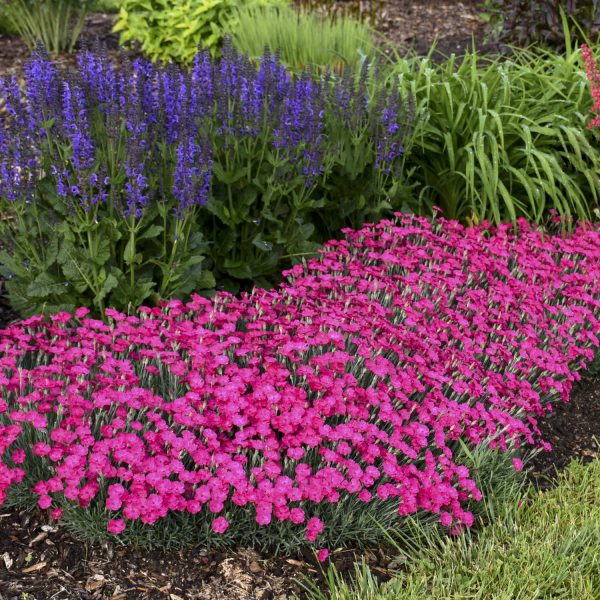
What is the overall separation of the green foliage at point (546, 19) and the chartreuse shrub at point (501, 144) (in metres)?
1.06

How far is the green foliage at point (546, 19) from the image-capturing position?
7031 millimetres

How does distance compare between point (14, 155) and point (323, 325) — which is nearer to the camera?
point (323, 325)

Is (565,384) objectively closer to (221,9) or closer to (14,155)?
(14,155)

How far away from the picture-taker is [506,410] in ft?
12.6

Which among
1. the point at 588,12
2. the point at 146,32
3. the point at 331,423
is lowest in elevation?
the point at 331,423

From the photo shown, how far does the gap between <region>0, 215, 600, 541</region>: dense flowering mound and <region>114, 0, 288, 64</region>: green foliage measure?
4.74m

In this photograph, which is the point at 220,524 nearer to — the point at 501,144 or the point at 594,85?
the point at 501,144

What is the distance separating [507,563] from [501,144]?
335cm

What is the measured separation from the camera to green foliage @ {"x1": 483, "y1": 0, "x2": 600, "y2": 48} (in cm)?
703

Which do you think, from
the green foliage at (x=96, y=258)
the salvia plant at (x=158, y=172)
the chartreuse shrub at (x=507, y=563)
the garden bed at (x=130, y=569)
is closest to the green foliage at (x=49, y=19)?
the salvia plant at (x=158, y=172)

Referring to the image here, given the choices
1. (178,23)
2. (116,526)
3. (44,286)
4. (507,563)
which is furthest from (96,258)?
(178,23)

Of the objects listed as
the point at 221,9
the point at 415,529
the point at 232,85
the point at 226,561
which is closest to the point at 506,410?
the point at 415,529

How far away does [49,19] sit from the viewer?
8.77 m

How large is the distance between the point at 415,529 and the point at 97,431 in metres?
1.33
